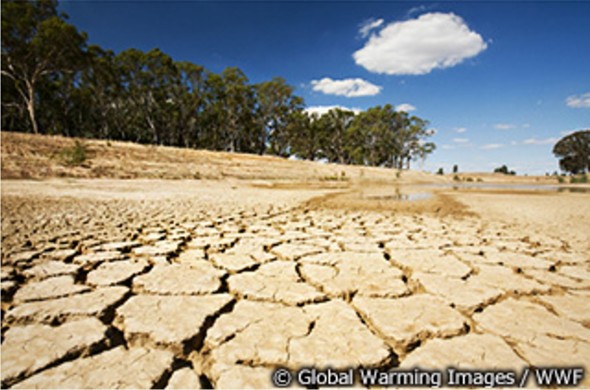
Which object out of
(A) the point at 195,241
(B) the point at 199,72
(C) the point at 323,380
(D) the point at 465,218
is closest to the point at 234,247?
(A) the point at 195,241

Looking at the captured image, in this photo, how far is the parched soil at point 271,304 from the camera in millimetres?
950

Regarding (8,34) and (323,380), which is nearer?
(323,380)

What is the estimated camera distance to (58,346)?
102 cm

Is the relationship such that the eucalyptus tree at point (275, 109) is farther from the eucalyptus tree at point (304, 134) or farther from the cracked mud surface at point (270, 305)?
the cracked mud surface at point (270, 305)

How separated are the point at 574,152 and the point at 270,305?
54.3m

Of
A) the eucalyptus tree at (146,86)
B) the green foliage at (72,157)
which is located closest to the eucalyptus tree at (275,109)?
the eucalyptus tree at (146,86)

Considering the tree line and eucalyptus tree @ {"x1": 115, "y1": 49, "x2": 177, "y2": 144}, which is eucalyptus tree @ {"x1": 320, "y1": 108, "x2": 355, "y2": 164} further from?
eucalyptus tree @ {"x1": 115, "y1": 49, "x2": 177, "y2": 144}

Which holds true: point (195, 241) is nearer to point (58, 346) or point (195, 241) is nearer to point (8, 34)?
point (58, 346)

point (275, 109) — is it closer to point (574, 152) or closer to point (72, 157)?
point (72, 157)

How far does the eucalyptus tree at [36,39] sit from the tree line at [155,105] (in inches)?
2.1

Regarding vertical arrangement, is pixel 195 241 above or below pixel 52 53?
below

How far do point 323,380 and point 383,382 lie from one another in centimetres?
19

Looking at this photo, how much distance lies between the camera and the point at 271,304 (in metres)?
1.36

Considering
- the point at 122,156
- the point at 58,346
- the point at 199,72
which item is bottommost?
the point at 58,346
